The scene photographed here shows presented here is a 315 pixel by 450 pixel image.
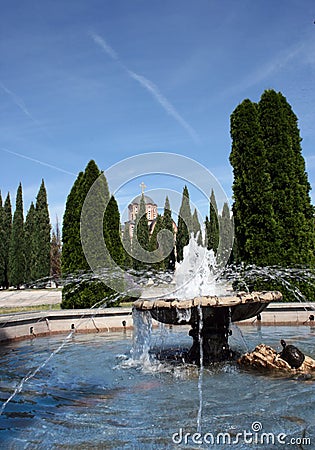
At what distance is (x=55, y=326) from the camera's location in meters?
9.34

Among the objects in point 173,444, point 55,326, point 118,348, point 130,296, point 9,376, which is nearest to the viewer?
point 173,444

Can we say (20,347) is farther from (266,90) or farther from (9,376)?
(266,90)

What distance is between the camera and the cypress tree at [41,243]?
31547 mm

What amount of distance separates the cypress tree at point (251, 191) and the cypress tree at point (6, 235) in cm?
2503

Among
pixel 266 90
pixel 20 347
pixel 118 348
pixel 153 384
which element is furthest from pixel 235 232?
pixel 153 384

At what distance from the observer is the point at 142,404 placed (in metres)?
4.20

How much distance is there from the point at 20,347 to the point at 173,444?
17.2ft

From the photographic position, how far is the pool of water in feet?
10.7

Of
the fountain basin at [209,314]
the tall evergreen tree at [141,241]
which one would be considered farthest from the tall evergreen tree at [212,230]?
the fountain basin at [209,314]

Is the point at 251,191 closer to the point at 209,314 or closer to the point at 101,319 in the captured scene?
the point at 101,319

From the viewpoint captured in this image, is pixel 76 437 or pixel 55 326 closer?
pixel 76 437

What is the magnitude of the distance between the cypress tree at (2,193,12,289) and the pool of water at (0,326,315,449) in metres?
27.8

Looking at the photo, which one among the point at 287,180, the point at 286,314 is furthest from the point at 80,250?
the point at 287,180

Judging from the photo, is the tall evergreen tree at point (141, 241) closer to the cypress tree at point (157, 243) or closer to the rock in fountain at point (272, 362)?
the cypress tree at point (157, 243)
